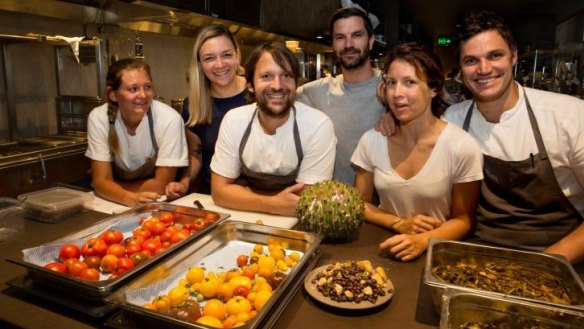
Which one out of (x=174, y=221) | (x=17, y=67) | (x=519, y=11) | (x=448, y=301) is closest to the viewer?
(x=448, y=301)

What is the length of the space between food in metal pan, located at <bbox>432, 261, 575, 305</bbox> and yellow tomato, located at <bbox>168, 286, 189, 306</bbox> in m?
0.80

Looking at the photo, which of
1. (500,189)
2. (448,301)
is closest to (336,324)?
(448,301)

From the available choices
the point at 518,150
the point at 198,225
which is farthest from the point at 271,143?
the point at 518,150

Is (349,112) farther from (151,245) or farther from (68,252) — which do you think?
(68,252)

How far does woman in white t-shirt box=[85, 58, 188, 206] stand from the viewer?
8.12 feet

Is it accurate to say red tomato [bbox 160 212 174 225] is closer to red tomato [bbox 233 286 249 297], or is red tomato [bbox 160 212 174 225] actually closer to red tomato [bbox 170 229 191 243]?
red tomato [bbox 170 229 191 243]

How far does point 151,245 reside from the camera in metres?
1.55

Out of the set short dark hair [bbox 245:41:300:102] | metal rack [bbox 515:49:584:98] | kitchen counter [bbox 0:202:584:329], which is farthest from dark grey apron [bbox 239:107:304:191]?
metal rack [bbox 515:49:584:98]

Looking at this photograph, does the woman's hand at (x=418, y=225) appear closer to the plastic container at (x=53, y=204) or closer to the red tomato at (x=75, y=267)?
the red tomato at (x=75, y=267)

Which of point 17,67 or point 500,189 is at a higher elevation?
point 17,67

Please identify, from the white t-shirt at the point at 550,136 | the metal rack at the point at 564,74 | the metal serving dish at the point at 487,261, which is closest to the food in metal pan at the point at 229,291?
the metal serving dish at the point at 487,261

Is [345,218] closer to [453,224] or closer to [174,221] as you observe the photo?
[453,224]

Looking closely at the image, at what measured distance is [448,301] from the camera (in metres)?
1.12

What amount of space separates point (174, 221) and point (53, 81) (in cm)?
272
